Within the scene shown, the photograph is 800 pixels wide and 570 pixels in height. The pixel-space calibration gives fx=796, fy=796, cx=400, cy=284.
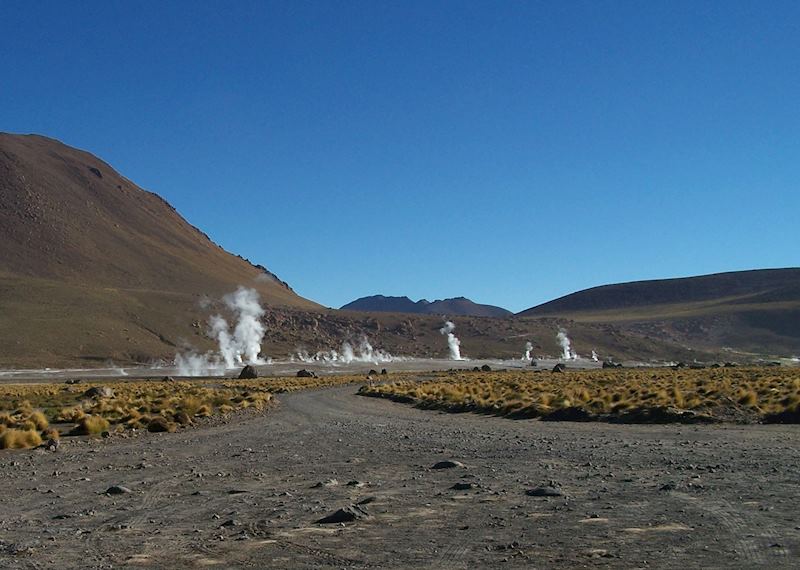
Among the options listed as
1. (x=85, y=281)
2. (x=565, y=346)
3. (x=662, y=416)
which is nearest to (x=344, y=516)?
(x=662, y=416)

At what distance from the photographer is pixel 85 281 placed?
148 metres

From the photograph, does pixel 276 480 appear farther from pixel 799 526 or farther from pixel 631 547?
pixel 799 526

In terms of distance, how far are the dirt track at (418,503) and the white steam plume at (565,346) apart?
13121 cm

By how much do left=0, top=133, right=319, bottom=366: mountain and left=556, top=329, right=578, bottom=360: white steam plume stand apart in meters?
66.1

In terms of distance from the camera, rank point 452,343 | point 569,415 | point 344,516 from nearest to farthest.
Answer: point 344,516 → point 569,415 → point 452,343

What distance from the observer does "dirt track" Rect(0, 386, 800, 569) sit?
779cm

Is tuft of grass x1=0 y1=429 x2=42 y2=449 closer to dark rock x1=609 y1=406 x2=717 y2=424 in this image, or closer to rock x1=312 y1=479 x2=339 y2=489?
rock x1=312 y1=479 x2=339 y2=489

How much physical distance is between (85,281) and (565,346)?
300 feet

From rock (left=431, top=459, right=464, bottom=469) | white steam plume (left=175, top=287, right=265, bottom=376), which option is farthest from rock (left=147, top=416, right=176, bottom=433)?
white steam plume (left=175, top=287, right=265, bottom=376)

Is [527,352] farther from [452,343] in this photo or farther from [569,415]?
[569,415]

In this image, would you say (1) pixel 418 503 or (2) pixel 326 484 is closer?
(1) pixel 418 503

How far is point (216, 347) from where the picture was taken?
124 metres

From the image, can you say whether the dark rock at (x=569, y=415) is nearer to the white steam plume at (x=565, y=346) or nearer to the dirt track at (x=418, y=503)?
the dirt track at (x=418, y=503)

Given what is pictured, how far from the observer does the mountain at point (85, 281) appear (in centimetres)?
10594
